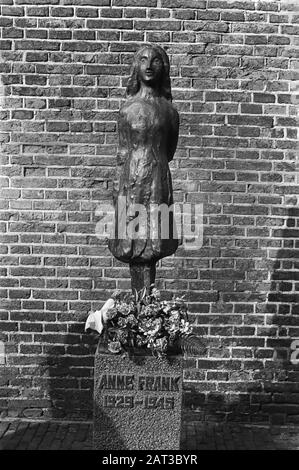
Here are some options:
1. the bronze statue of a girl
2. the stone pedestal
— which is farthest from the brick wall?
the stone pedestal

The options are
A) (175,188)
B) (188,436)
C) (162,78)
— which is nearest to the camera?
(162,78)

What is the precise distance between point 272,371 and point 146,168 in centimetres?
236

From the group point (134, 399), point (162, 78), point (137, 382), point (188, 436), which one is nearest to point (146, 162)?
point (162, 78)

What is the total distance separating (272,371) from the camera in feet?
15.9

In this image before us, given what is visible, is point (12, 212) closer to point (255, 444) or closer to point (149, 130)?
point (149, 130)

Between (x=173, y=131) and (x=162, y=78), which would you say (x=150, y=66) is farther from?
(x=173, y=131)

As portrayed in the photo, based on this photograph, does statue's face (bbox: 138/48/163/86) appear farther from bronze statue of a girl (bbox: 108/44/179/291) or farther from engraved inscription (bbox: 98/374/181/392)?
engraved inscription (bbox: 98/374/181/392)

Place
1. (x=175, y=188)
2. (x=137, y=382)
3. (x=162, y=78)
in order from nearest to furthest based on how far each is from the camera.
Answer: (x=137, y=382) → (x=162, y=78) → (x=175, y=188)

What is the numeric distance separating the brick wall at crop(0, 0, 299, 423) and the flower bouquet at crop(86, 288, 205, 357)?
1359 mm

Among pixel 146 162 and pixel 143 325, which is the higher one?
pixel 146 162

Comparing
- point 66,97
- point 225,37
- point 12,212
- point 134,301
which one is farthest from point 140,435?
point 225,37

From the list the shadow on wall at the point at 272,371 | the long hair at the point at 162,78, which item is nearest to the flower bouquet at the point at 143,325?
the long hair at the point at 162,78

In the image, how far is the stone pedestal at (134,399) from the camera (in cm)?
333

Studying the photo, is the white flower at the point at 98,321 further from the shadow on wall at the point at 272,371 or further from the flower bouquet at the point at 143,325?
the shadow on wall at the point at 272,371
